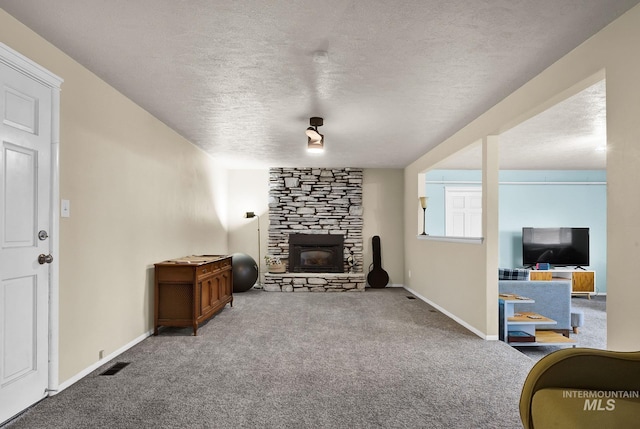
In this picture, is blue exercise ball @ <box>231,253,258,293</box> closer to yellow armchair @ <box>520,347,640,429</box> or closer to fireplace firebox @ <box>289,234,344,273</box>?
fireplace firebox @ <box>289,234,344,273</box>

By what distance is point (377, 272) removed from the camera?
775 centimetres

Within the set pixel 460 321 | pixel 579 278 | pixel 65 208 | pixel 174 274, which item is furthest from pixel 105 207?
pixel 579 278

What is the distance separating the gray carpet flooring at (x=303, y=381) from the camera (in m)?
2.34

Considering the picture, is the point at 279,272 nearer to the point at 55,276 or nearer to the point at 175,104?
the point at 175,104

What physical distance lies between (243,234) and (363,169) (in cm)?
272

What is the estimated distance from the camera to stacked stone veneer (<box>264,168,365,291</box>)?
7.85m

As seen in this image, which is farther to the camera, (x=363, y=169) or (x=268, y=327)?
(x=363, y=169)

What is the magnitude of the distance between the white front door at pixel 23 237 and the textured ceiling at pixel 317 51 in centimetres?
49

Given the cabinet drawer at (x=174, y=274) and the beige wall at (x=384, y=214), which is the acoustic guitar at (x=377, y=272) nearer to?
the beige wall at (x=384, y=214)

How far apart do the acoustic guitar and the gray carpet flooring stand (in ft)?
9.74

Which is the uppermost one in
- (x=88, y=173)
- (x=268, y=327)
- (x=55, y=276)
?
(x=88, y=173)

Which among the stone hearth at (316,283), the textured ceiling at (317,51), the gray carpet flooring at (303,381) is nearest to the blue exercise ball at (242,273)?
the stone hearth at (316,283)

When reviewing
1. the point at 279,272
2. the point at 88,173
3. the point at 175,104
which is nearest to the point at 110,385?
the point at 88,173

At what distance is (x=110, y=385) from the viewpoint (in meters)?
2.84
